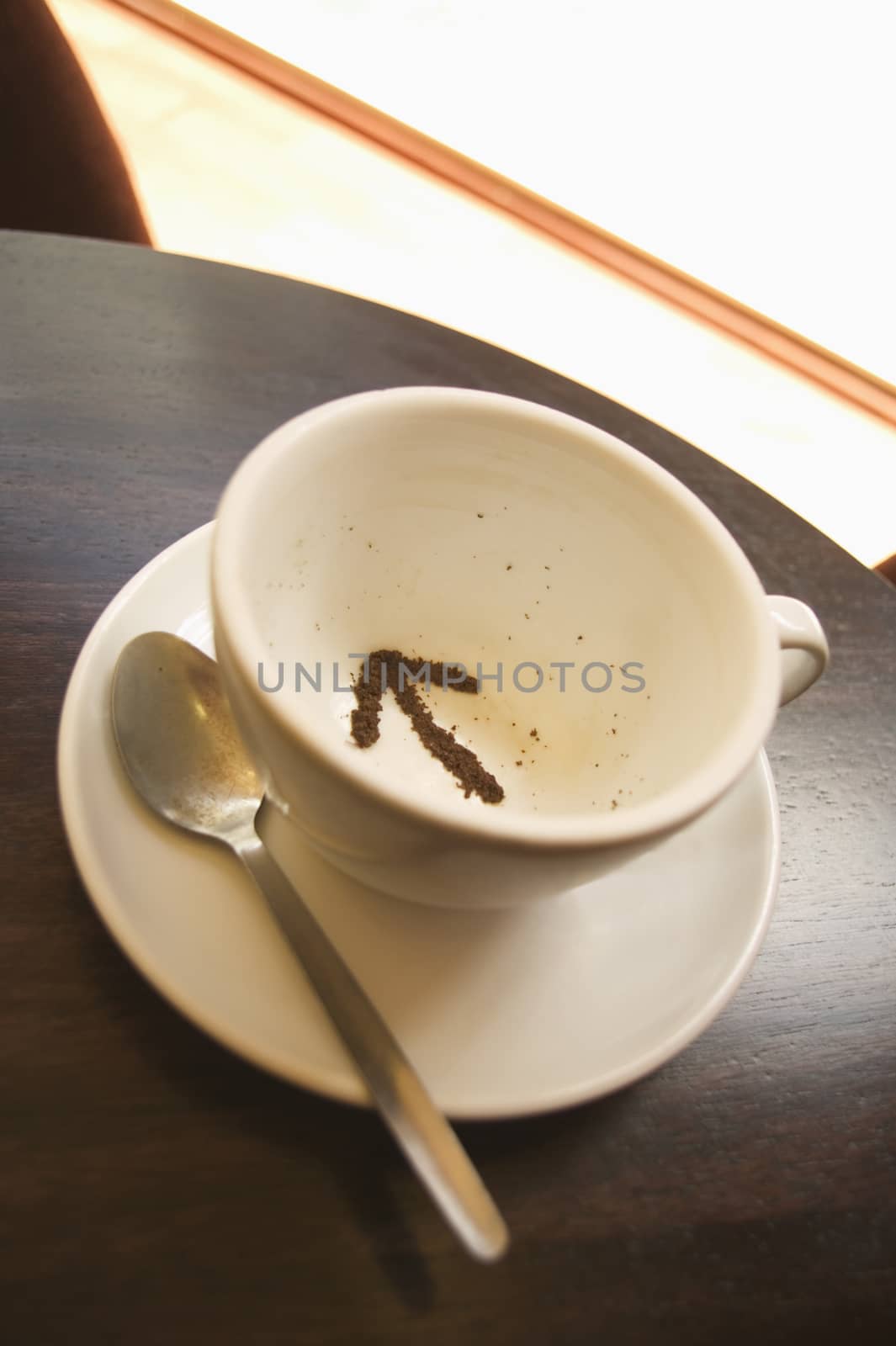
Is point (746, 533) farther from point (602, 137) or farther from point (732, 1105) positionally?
point (602, 137)

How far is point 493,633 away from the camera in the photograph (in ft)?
2.13

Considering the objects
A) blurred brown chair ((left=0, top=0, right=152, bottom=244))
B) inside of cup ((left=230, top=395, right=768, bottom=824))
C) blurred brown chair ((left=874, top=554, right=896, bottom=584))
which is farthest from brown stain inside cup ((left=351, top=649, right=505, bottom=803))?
blurred brown chair ((left=0, top=0, right=152, bottom=244))

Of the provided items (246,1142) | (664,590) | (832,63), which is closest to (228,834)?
(246,1142)

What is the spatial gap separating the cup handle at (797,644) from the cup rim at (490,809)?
2 cm

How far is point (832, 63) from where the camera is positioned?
1.88 m

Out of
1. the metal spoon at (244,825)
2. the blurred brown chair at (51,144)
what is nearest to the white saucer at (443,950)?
the metal spoon at (244,825)

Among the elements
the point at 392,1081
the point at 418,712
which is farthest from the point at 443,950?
the point at 418,712

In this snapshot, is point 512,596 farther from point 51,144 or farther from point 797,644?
point 51,144

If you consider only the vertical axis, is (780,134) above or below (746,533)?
above

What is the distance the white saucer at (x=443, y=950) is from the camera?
0.41 metres

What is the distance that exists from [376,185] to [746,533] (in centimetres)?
190

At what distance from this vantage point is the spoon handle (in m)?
0.36

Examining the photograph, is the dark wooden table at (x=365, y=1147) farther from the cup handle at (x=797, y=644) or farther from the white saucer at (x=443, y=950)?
the cup handle at (x=797, y=644)

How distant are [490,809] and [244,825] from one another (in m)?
0.13
